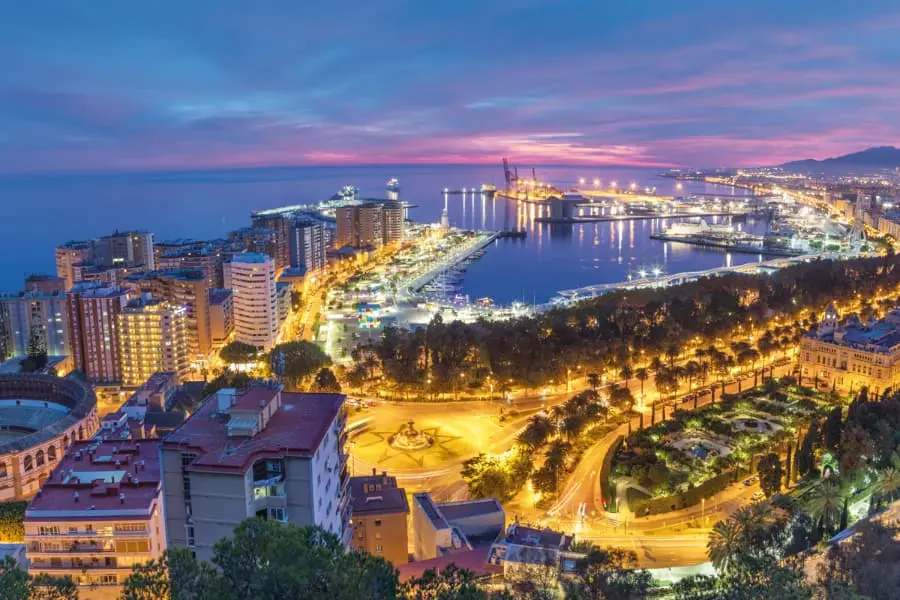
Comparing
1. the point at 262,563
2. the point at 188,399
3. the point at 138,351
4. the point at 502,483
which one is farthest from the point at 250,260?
the point at 262,563

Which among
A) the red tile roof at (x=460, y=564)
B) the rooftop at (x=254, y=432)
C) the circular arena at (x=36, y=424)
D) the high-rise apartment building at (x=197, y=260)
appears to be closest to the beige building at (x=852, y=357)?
the red tile roof at (x=460, y=564)

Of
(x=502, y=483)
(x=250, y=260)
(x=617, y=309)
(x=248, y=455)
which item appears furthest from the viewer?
(x=250, y=260)

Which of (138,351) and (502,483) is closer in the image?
(502,483)

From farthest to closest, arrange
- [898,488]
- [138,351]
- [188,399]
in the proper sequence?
1. [138,351]
2. [188,399]
3. [898,488]

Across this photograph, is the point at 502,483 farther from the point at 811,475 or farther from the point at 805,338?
the point at 805,338

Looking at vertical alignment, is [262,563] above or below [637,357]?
above

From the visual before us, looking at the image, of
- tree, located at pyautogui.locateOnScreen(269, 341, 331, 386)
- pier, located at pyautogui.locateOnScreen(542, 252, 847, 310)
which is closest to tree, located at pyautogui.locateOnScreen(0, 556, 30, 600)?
tree, located at pyautogui.locateOnScreen(269, 341, 331, 386)

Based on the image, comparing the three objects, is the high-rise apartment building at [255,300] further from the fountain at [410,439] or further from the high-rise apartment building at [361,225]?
the high-rise apartment building at [361,225]

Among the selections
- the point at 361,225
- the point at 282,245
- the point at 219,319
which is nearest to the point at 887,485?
the point at 219,319
